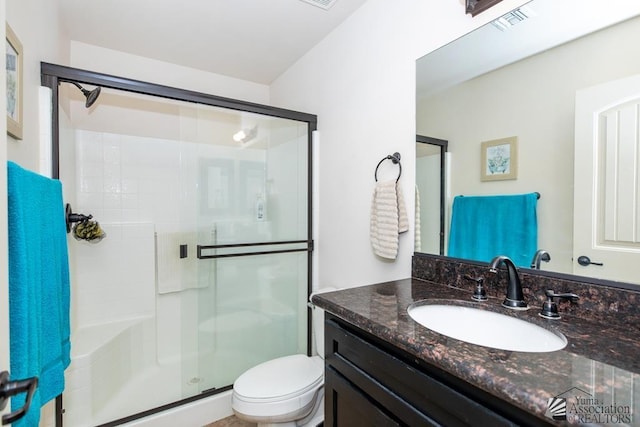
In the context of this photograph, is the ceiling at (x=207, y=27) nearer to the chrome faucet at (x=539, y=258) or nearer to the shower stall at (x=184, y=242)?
the shower stall at (x=184, y=242)

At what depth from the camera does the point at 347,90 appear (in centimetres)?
183

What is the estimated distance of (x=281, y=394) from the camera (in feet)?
4.63

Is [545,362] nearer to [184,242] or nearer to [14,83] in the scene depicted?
[14,83]

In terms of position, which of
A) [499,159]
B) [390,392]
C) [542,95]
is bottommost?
[390,392]

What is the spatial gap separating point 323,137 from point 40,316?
1.71 m

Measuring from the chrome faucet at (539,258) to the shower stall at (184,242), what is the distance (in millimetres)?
1435

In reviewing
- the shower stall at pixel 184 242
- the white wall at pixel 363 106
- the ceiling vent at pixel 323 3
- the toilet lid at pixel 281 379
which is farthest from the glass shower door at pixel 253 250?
the ceiling vent at pixel 323 3

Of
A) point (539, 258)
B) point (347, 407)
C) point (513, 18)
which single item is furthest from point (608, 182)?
point (347, 407)

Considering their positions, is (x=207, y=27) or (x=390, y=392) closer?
(x=390, y=392)

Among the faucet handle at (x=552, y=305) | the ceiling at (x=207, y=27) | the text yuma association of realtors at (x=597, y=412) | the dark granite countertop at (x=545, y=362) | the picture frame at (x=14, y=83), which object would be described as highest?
the ceiling at (x=207, y=27)

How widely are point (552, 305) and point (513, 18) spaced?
3.20ft

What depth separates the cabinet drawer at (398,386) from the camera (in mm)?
625

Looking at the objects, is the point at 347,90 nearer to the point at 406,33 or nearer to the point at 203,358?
the point at 406,33

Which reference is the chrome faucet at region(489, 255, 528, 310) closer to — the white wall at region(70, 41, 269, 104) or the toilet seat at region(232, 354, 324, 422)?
the toilet seat at region(232, 354, 324, 422)
